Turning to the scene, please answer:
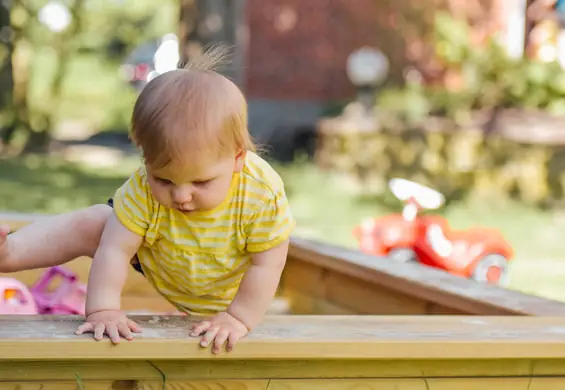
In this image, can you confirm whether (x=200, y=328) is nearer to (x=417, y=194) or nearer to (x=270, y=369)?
(x=270, y=369)

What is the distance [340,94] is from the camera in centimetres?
1202

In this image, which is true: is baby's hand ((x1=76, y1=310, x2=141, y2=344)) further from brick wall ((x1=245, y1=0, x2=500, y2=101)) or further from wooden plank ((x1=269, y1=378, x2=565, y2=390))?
brick wall ((x1=245, y1=0, x2=500, y2=101))

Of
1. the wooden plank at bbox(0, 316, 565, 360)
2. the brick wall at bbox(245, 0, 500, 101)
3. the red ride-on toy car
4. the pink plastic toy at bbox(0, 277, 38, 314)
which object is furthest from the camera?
the brick wall at bbox(245, 0, 500, 101)

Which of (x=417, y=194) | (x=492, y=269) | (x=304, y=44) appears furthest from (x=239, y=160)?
(x=304, y=44)

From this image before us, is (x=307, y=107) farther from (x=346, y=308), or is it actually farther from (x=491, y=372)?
(x=491, y=372)

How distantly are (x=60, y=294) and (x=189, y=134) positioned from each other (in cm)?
145

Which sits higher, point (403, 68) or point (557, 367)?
point (557, 367)

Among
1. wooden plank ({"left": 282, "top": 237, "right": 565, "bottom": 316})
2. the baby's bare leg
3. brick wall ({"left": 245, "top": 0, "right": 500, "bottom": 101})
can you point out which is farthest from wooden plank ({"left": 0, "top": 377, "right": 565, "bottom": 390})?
brick wall ({"left": 245, "top": 0, "right": 500, "bottom": 101})

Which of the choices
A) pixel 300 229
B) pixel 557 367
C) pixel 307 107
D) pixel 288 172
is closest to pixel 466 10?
pixel 307 107

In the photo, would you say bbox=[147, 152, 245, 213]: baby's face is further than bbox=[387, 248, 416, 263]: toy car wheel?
No

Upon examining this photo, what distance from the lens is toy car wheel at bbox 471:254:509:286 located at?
14.6 ft

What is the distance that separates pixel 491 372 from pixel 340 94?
9.97m

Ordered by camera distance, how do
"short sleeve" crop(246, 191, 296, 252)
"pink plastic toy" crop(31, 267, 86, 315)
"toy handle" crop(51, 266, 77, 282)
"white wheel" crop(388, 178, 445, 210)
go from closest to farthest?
"short sleeve" crop(246, 191, 296, 252), "pink plastic toy" crop(31, 267, 86, 315), "toy handle" crop(51, 266, 77, 282), "white wheel" crop(388, 178, 445, 210)

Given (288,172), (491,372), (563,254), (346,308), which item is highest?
(491,372)
